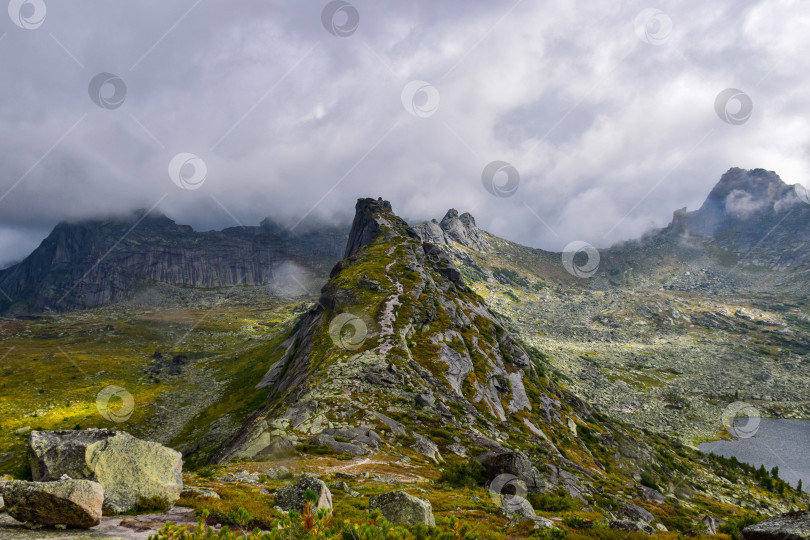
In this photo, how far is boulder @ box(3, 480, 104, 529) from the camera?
9344mm

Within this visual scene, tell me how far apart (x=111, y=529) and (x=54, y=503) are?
1.74 meters

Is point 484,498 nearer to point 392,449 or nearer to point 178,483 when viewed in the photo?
point 392,449

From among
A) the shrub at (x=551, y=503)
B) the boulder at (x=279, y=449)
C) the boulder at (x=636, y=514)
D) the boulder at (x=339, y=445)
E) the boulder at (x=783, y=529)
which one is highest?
the boulder at (x=783, y=529)

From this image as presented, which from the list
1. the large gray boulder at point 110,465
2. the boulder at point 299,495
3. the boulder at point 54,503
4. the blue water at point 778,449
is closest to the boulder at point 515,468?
the boulder at point 299,495

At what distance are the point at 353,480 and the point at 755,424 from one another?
170957mm

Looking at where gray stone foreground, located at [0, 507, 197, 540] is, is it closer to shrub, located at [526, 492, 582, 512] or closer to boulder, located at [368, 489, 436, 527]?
boulder, located at [368, 489, 436, 527]

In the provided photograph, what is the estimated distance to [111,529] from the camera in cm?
1038

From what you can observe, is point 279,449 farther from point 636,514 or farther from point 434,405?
point 636,514

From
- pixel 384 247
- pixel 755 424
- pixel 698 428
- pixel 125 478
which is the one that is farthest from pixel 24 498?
pixel 755 424

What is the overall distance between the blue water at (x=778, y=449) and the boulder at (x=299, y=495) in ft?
394

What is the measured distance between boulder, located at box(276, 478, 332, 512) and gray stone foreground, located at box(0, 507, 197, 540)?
303cm

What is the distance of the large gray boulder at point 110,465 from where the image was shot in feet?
41.2

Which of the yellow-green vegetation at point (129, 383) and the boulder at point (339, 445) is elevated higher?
the boulder at point (339, 445)

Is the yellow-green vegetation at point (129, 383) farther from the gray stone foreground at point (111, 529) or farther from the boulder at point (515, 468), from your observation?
the boulder at point (515, 468)
